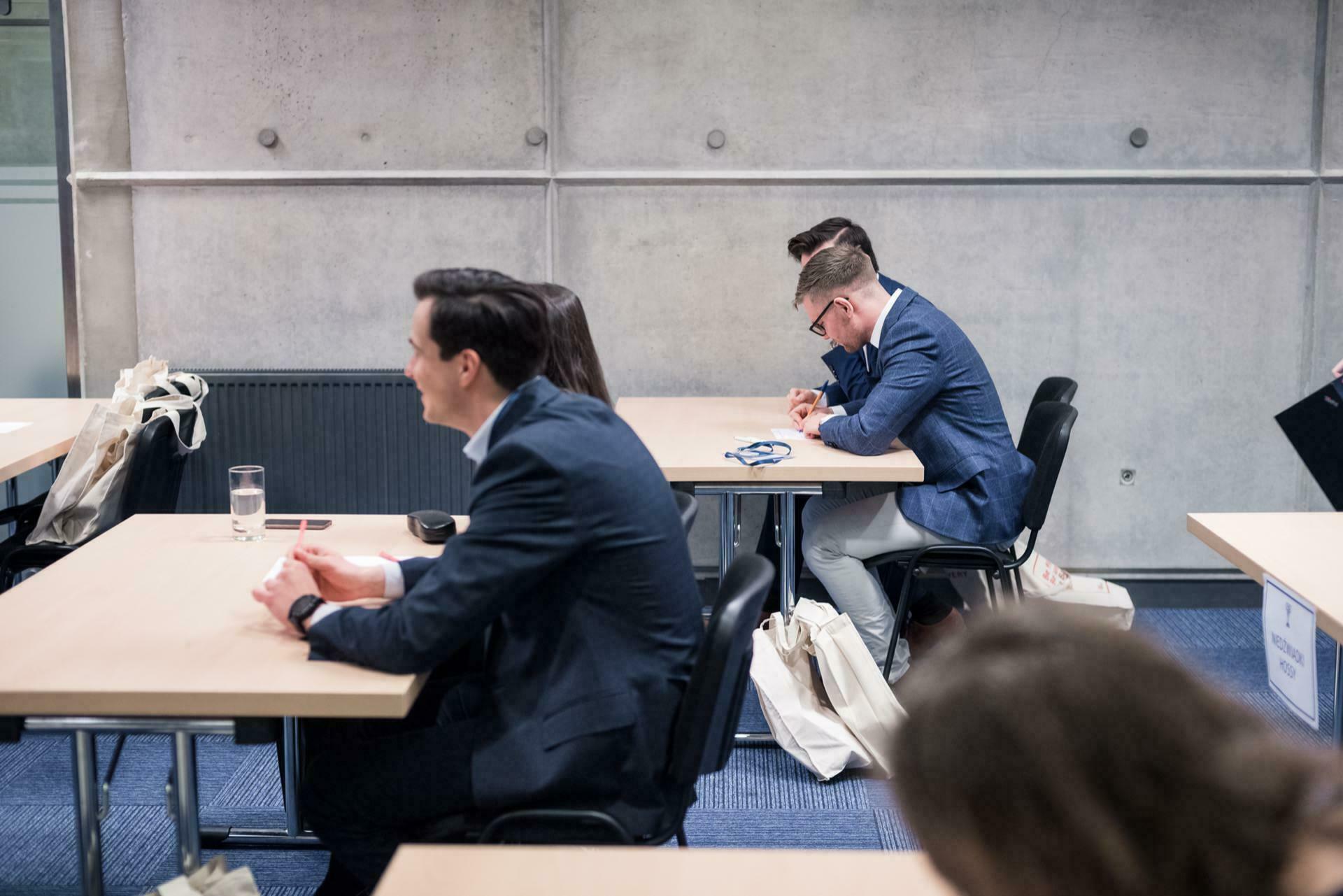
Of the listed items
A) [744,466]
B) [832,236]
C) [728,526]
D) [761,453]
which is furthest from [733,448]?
[832,236]

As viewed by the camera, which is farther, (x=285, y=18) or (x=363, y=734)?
(x=285, y=18)

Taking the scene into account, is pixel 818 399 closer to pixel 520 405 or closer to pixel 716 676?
pixel 520 405

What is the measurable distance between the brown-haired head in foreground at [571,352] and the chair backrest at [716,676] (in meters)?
0.87

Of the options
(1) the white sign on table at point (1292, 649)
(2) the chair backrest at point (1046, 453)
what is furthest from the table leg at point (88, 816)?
(2) the chair backrest at point (1046, 453)

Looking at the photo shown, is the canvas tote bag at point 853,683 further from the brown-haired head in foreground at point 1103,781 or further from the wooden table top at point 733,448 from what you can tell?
the brown-haired head in foreground at point 1103,781

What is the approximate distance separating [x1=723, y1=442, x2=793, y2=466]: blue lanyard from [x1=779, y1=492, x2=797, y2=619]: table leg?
5.3 inches

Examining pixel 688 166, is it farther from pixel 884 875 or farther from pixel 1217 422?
→ pixel 884 875

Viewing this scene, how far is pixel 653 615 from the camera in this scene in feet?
Result: 5.96

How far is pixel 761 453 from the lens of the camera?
11.0 feet

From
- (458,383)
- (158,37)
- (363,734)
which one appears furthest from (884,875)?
(158,37)

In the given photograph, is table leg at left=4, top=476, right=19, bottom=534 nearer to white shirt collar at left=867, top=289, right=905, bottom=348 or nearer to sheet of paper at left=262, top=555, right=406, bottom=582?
sheet of paper at left=262, top=555, right=406, bottom=582

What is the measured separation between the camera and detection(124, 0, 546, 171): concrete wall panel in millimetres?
4559

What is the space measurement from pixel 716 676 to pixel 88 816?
41.7 inches

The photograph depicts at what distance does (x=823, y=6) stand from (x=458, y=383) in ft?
10.1
